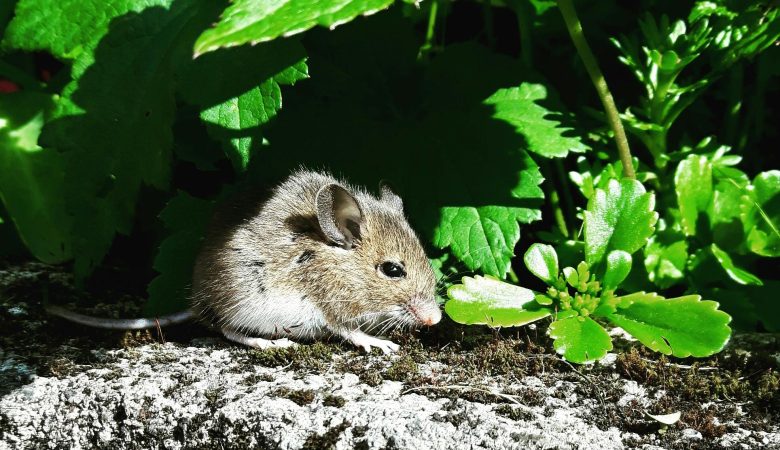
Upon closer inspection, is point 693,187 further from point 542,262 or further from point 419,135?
point 419,135

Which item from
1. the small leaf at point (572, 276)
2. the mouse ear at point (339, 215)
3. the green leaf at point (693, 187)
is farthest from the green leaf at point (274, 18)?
the green leaf at point (693, 187)

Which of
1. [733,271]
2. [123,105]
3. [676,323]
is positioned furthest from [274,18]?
[733,271]

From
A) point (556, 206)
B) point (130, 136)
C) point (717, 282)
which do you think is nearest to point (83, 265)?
point (130, 136)

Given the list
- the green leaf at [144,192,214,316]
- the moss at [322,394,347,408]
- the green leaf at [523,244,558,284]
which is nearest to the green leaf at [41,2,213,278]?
the green leaf at [144,192,214,316]

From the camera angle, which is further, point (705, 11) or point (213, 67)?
point (705, 11)

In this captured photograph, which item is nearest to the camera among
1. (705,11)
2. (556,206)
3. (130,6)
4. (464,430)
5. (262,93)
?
(464,430)

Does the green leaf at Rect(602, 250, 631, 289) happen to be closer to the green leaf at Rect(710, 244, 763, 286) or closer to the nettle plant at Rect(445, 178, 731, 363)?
the nettle plant at Rect(445, 178, 731, 363)

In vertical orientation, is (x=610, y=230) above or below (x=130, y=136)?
below

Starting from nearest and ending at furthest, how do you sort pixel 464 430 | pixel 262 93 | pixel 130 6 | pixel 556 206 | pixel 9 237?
pixel 464 430, pixel 262 93, pixel 130 6, pixel 556 206, pixel 9 237

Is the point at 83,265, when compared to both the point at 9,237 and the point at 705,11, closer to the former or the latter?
the point at 9,237
